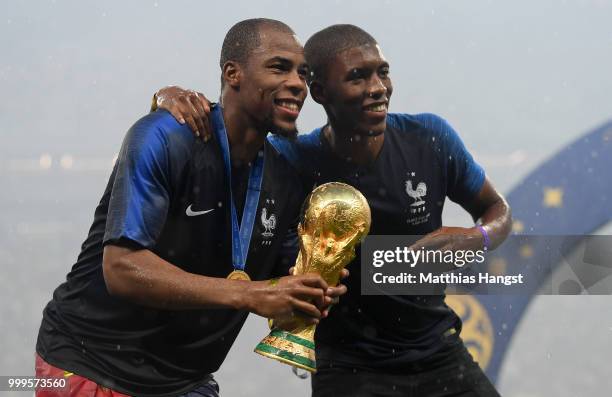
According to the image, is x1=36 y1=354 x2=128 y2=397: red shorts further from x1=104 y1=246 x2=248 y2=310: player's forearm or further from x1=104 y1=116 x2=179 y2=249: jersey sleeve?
x1=104 y1=116 x2=179 y2=249: jersey sleeve

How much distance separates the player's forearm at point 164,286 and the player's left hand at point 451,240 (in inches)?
34.2

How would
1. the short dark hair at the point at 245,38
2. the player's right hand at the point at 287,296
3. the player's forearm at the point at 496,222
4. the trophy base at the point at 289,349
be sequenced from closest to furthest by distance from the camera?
the player's right hand at the point at 287,296 → the trophy base at the point at 289,349 → the short dark hair at the point at 245,38 → the player's forearm at the point at 496,222

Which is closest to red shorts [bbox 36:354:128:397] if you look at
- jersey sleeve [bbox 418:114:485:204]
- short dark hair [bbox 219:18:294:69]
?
short dark hair [bbox 219:18:294:69]

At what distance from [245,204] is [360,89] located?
0.65 meters

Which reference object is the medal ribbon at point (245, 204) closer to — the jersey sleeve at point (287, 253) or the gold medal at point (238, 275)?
the gold medal at point (238, 275)

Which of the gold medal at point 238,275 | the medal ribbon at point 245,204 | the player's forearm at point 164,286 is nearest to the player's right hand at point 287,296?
the player's forearm at point 164,286

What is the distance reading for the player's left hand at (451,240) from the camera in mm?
2951

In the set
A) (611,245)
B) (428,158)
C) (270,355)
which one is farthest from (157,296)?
(611,245)

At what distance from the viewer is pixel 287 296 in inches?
89.5

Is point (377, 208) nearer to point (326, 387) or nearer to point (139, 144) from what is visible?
point (326, 387)

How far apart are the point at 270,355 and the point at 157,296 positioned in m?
0.37

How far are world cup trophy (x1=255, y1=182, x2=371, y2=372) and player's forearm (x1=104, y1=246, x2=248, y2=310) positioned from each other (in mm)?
238

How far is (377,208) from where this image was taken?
301 cm

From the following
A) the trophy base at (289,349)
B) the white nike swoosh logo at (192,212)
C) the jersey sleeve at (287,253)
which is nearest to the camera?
the trophy base at (289,349)
